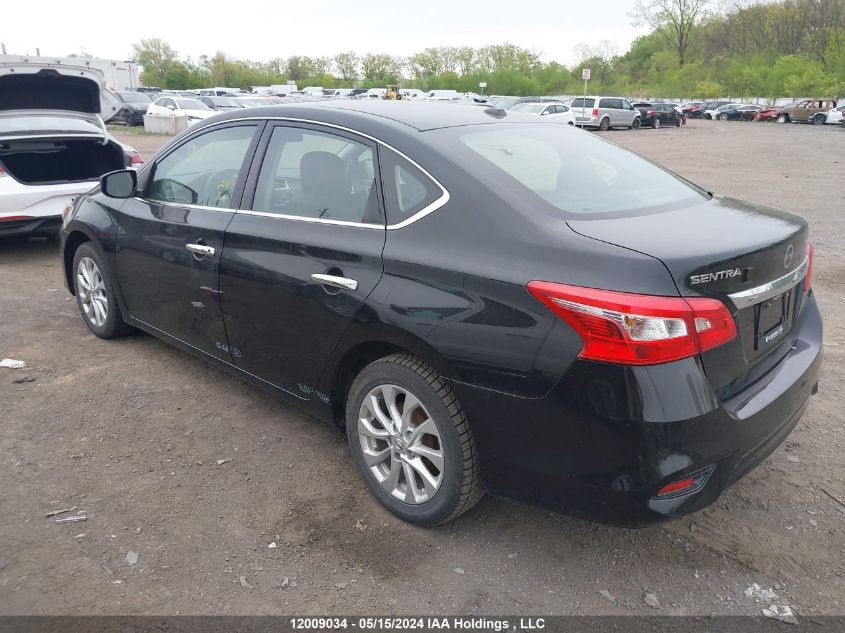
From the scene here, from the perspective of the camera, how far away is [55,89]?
7586 millimetres

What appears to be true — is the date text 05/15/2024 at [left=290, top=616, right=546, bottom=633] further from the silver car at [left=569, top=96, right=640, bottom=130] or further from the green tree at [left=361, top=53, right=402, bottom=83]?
the green tree at [left=361, top=53, right=402, bottom=83]

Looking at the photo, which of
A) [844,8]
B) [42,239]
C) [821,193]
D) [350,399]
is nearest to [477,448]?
[350,399]

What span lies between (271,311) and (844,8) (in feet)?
276

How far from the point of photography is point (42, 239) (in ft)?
27.9

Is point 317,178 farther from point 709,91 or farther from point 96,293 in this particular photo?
point 709,91

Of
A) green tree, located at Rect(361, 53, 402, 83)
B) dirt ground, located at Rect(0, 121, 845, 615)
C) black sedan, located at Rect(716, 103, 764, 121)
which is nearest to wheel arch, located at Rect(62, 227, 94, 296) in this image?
dirt ground, located at Rect(0, 121, 845, 615)

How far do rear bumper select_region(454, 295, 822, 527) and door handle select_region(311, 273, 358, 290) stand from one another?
A: 67 centimetres

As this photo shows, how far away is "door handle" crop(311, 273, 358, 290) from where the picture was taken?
289 cm

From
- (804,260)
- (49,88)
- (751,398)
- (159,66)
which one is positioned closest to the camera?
(751,398)

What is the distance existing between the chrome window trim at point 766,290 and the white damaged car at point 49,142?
6536 millimetres

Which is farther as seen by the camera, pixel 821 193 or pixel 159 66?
pixel 159 66

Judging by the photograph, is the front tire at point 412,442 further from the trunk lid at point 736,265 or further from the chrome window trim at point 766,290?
the chrome window trim at point 766,290

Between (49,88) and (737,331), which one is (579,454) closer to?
(737,331)

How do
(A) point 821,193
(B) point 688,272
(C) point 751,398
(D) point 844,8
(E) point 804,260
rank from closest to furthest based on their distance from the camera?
1. (B) point 688,272
2. (C) point 751,398
3. (E) point 804,260
4. (A) point 821,193
5. (D) point 844,8
